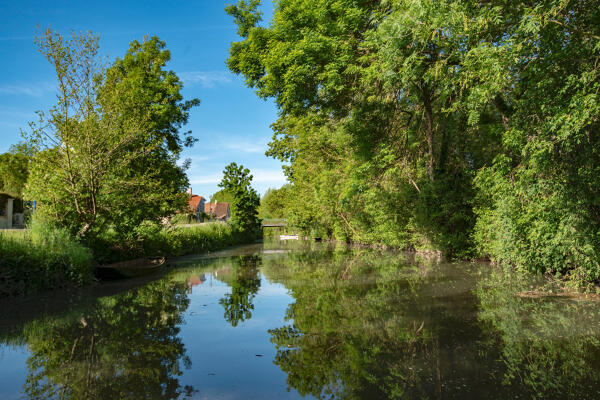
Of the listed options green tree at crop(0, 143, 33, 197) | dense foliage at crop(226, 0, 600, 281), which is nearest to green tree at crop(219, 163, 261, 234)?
dense foliage at crop(226, 0, 600, 281)

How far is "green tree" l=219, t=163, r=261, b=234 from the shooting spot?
45.7m

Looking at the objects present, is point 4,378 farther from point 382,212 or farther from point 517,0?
point 382,212

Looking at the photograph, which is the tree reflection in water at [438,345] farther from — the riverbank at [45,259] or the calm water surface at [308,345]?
the riverbank at [45,259]

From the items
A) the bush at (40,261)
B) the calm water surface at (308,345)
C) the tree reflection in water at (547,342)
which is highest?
the bush at (40,261)

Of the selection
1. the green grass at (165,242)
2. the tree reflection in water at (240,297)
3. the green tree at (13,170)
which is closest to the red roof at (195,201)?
the green tree at (13,170)

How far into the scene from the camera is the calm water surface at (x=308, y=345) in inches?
173

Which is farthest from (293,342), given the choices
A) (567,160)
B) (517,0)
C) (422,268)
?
(422,268)

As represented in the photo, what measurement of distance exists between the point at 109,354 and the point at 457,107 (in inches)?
460

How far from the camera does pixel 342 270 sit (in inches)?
623

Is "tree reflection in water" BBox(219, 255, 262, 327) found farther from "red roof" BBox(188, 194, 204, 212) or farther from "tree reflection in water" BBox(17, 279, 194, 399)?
"red roof" BBox(188, 194, 204, 212)

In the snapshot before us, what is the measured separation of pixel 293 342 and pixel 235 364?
3.82 ft

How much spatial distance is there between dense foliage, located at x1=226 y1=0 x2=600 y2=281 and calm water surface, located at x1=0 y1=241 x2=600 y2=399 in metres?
2.52

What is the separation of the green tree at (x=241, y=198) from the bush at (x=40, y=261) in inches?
1210

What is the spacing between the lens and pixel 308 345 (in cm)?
593
